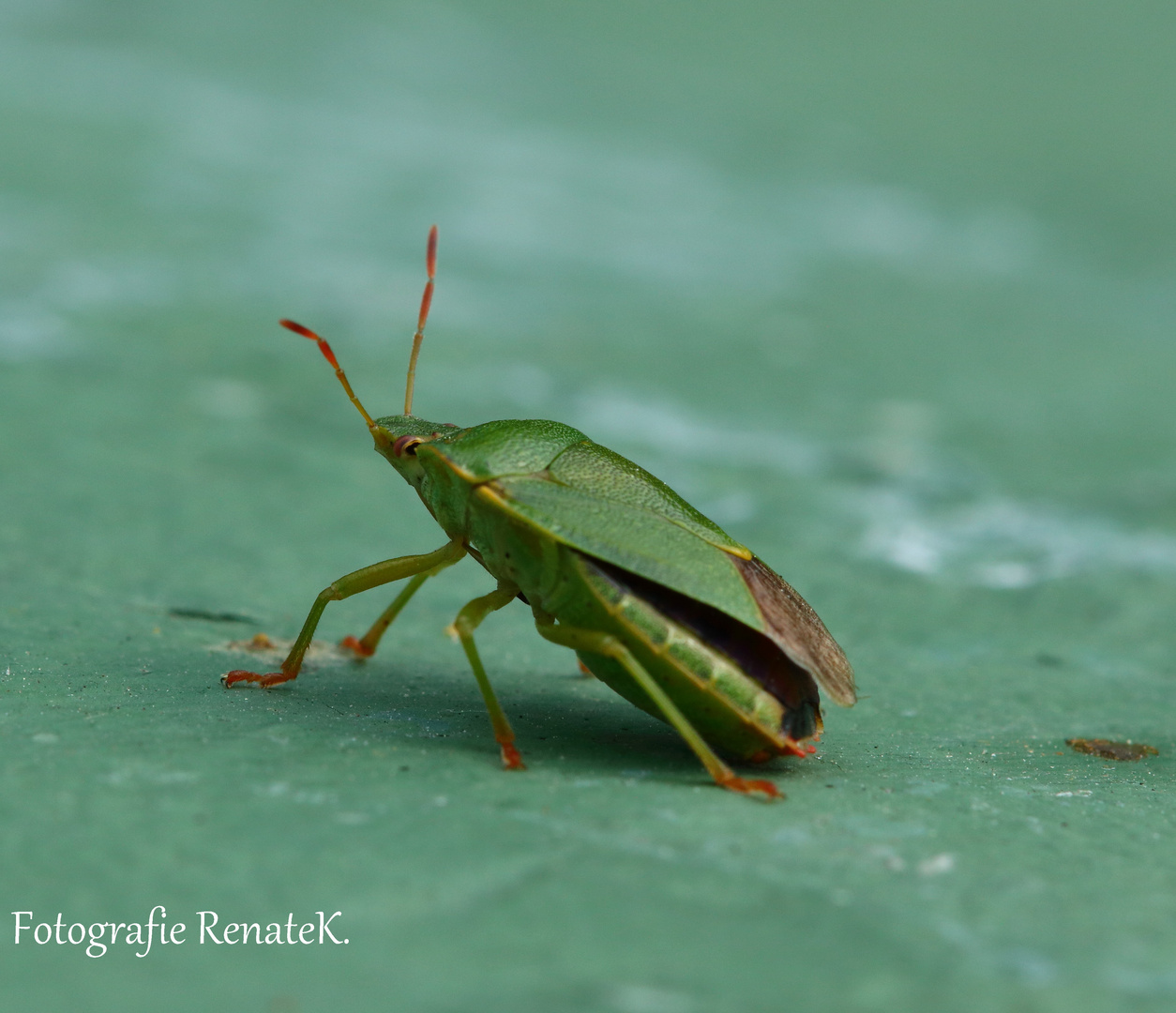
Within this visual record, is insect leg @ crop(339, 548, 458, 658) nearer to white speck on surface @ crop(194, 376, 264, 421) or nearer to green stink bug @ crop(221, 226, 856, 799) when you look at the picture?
green stink bug @ crop(221, 226, 856, 799)

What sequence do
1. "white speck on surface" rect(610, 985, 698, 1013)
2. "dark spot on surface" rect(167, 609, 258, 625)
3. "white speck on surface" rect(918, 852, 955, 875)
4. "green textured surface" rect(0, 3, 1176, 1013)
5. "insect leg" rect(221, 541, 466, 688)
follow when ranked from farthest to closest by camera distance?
"dark spot on surface" rect(167, 609, 258, 625) → "insect leg" rect(221, 541, 466, 688) → "white speck on surface" rect(918, 852, 955, 875) → "green textured surface" rect(0, 3, 1176, 1013) → "white speck on surface" rect(610, 985, 698, 1013)

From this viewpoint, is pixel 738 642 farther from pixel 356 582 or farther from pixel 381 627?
pixel 381 627

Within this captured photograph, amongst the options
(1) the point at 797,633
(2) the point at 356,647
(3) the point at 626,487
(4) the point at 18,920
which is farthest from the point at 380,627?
(4) the point at 18,920

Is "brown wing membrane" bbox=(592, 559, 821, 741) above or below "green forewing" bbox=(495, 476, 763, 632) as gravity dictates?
below

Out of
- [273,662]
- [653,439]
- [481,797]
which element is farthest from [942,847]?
[653,439]

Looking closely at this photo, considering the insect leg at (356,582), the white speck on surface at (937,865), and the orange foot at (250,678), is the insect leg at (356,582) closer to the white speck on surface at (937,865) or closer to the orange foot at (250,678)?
the orange foot at (250,678)

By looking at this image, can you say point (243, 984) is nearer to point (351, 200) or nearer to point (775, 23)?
point (351, 200)

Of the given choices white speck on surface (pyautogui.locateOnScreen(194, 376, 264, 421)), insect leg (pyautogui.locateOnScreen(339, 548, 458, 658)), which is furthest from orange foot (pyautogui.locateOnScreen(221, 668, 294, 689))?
white speck on surface (pyautogui.locateOnScreen(194, 376, 264, 421))

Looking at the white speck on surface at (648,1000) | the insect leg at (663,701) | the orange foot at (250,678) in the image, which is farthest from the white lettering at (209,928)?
the orange foot at (250,678)
